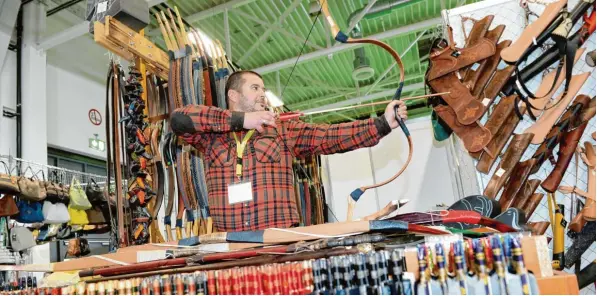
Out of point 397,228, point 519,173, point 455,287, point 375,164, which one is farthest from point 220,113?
point 375,164

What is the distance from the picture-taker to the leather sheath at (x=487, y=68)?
9.48 feet

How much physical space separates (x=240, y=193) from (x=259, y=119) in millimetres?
358

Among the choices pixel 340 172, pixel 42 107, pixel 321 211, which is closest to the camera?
pixel 321 211

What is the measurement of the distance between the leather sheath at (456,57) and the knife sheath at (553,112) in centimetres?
46

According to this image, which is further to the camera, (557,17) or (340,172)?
(340,172)

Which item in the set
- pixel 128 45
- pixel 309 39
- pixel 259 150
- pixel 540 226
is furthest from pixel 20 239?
pixel 309 39

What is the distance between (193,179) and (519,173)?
180 cm

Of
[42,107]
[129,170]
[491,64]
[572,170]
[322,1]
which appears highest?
[42,107]

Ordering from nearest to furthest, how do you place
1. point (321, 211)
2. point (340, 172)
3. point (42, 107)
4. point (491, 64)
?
point (491, 64) < point (321, 211) < point (340, 172) < point (42, 107)

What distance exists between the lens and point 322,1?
238 centimetres

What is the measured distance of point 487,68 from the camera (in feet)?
9.61

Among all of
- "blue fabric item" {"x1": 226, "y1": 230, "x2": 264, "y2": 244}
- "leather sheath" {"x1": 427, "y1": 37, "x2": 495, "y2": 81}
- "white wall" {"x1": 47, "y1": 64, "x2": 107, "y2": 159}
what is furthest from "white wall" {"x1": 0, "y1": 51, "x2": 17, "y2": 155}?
"blue fabric item" {"x1": 226, "y1": 230, "x2": 264, "y2": 244}

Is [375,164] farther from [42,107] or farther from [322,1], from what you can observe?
[42,107]

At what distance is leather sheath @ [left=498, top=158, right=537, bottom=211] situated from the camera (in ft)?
8.88
